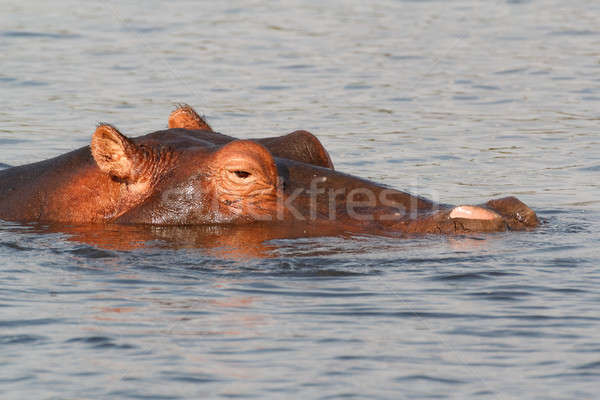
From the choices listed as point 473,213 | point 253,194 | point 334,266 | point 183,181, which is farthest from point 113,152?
point 473,213

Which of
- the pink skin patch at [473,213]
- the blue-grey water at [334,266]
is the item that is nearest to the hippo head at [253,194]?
the pink skin patch at [473,213]

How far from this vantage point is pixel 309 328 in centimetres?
770

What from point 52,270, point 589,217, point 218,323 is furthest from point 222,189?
point 589,217

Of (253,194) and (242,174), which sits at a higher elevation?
(242,174)

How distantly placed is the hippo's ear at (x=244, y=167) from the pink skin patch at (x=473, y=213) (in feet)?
4.86

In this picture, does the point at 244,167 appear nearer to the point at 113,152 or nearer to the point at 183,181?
the point at 183,181

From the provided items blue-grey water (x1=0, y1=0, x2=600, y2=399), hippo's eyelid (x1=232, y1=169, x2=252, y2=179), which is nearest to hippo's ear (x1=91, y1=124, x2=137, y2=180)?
blue-grey water (x1=0, y1=0, x2=600, y2=399)

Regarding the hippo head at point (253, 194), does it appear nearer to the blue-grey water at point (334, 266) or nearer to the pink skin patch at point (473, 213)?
the pink skin patch at point (473, 213)

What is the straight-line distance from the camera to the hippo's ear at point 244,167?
9594mm

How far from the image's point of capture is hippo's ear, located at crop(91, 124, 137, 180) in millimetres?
9734

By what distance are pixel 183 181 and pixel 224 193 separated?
350 mm

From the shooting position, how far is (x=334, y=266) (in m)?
9.18

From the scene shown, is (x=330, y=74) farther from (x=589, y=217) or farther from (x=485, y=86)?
(x=589, y=217)

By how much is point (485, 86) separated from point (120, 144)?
1017 centimetres
